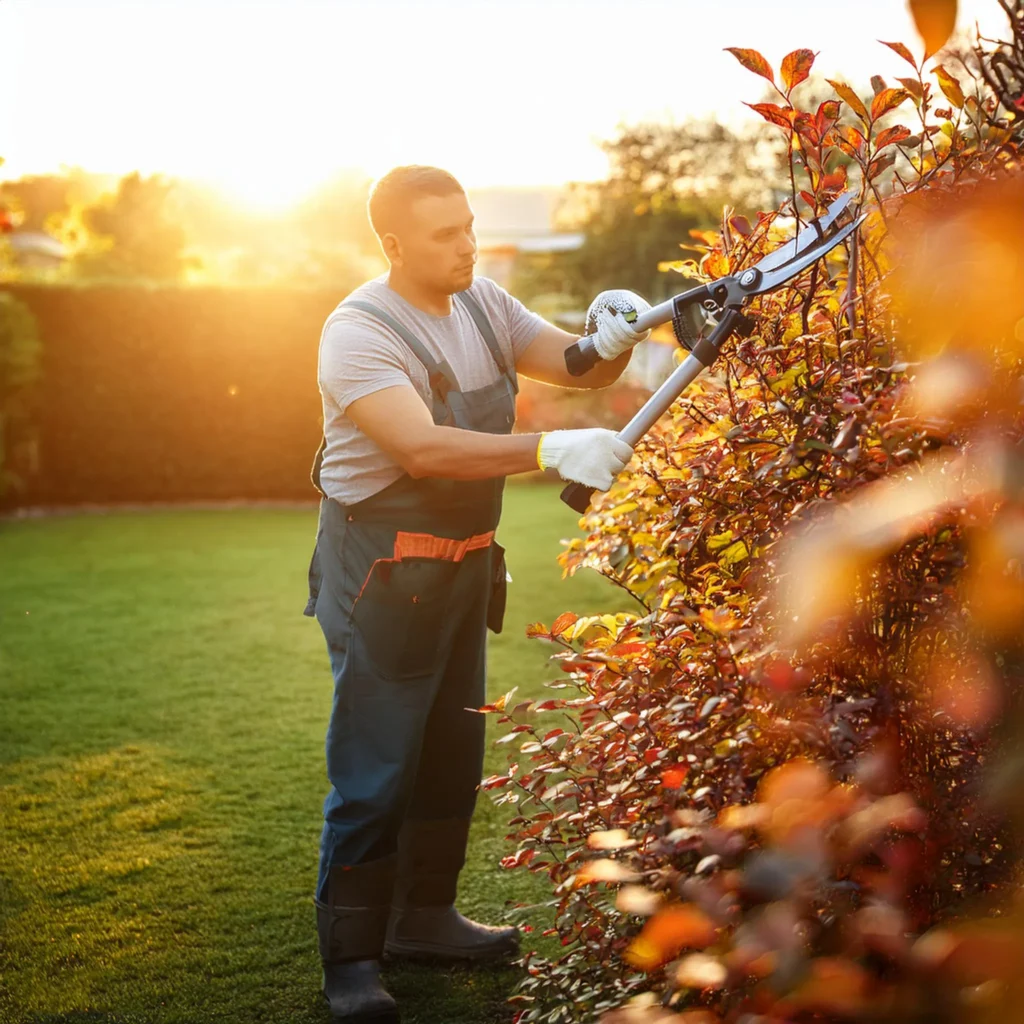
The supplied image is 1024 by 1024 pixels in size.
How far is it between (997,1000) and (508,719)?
1.34 m

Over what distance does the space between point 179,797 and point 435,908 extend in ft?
4.82

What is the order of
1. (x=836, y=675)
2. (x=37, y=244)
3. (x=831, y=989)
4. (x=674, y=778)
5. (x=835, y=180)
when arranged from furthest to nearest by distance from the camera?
(x=37, y=244) → (x=835, y=180) → (x=836, y=675) → (x=674, y=778) → (x=831, y=989)

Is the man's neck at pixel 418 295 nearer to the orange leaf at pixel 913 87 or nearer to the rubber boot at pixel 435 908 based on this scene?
the orange leaf at pixel 913 87

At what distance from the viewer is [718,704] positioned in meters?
1.58

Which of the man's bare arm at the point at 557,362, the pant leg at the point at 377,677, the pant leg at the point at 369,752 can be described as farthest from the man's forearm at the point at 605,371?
the pant leg at the point at 369,752

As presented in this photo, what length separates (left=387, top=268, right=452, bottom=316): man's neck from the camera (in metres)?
2.91

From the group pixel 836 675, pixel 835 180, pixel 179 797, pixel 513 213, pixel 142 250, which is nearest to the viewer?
pixel 836 675

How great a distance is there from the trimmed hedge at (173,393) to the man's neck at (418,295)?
355 inches

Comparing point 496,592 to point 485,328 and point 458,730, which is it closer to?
point 458,730

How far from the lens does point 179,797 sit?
14.0 feet

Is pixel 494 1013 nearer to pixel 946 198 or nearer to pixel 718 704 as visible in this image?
pixel 718 704

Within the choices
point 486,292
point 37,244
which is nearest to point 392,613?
point 486,292

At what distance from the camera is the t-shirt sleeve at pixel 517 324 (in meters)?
3.18

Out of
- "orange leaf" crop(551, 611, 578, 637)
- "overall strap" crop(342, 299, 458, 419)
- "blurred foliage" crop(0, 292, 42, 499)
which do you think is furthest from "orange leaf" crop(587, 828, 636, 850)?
"blurred foliage" crop(0, 292, 42, 499)
